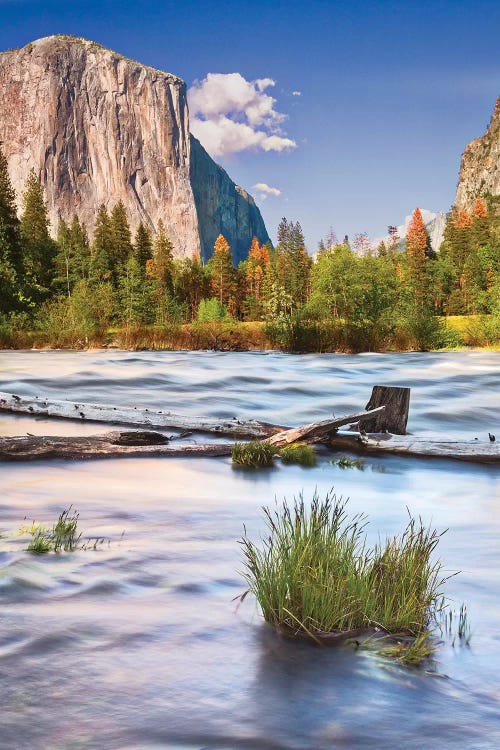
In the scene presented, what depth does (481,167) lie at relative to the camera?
186250 mm

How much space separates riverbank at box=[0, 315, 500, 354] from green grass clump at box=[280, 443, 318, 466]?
A: 22.6 m

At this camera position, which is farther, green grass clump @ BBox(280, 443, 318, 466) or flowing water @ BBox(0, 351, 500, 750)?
green grass clump @ BBox(280, 443, 318, 466)

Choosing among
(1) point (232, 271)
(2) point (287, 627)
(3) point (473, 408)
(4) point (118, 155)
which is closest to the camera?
(2) point (287, 627)

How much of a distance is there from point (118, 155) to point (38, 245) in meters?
126

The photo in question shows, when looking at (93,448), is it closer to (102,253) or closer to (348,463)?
(348,463)

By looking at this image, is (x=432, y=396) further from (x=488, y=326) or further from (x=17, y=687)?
(x=488, y=326)

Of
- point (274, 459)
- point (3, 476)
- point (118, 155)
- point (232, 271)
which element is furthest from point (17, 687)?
point (118, 155)

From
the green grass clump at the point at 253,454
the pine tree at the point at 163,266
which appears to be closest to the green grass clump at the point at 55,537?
the green grass clump at the point at 253,454

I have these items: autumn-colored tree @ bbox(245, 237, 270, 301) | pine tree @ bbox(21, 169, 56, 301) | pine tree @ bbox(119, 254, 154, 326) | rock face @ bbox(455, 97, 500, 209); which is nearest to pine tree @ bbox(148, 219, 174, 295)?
pine tree @ bbox(21, 169, 56, 301)

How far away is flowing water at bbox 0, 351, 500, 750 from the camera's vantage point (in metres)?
2.77

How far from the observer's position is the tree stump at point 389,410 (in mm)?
9076

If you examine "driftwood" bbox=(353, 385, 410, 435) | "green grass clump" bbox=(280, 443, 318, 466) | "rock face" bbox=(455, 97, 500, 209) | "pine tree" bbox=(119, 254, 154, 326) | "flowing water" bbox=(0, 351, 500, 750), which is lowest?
"flowing water" bbox=(0, 351, 500, 750)

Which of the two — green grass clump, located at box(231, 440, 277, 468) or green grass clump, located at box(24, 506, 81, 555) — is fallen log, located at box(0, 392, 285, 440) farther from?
green grass clump, located at box(24, 506, 81, 555)

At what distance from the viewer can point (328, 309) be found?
33.1 m
